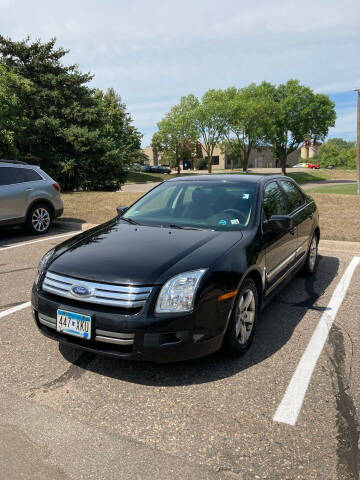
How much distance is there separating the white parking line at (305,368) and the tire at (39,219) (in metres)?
6.72

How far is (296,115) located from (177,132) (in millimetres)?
16096

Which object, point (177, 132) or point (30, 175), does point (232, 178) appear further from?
point (177, 132)

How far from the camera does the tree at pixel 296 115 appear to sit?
52031 mm

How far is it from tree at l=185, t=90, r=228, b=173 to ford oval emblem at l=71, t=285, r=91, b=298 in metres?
47.0

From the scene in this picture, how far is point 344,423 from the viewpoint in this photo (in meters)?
2.55

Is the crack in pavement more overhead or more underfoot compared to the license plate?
more underfoot

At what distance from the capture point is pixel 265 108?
48.4 m

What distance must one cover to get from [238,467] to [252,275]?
167 cm

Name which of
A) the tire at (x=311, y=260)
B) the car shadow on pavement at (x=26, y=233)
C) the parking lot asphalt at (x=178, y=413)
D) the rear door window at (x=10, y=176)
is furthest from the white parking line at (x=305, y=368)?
the rear door window at (x=10, y=176)

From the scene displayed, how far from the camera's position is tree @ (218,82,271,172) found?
47.2m

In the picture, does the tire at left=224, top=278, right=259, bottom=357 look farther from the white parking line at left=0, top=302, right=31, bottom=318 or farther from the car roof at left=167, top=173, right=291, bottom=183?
the white parking line at left=0, top=302, right=31, bottom=318

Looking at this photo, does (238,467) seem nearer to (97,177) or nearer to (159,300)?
(159,300)

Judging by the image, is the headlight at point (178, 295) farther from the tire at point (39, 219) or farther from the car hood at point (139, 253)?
the tire at point (39, 219)

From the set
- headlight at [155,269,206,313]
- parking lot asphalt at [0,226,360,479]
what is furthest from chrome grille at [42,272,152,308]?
parking lot asphalt at [0,226,360,479]
